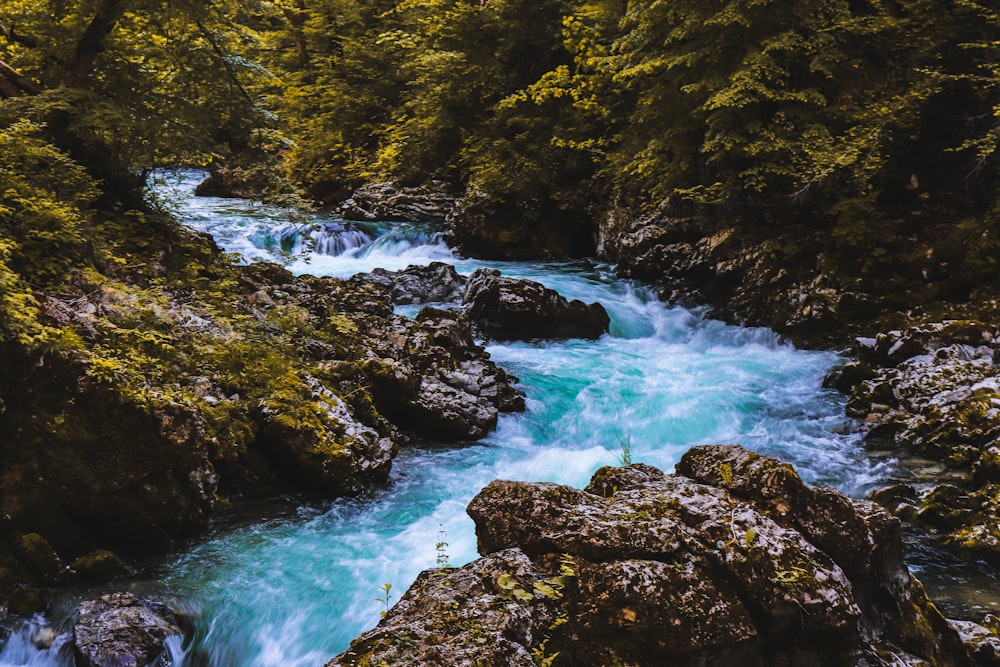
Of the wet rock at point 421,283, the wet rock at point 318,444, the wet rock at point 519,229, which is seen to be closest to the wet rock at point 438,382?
the wet rock at point 318,444

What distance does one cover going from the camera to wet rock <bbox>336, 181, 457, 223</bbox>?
19266 millimetres

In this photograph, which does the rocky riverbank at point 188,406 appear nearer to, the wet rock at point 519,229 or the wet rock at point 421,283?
the wet rock at point 421,283

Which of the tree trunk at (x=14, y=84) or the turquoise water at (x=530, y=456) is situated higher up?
the tree trunk at (x=14, y=84)

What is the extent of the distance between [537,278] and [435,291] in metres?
2.62

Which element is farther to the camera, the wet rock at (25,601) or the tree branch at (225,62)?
the tree branch at (225,62)

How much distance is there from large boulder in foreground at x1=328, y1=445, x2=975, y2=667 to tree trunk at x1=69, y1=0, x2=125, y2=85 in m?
8.19

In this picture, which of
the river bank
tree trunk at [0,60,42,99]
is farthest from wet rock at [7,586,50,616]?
tree trunk at [0,60,42,99]

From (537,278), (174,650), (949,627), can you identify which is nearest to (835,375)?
(949,627)

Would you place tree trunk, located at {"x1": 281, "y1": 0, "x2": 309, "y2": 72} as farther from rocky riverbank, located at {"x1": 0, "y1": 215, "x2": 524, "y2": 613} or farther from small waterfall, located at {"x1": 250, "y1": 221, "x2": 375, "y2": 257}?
rocky riverbank, located at {"x1": 0, "y1": 215, "x2": 524, "y2": 613}

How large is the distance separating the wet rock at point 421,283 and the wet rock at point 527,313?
123 centimetres

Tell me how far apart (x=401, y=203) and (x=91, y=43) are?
11445 millimetres

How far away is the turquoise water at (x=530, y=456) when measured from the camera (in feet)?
16.1

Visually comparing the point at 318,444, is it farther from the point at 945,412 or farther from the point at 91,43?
the point at 945,412

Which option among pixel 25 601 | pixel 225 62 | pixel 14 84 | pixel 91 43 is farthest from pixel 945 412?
pixel 14 84
